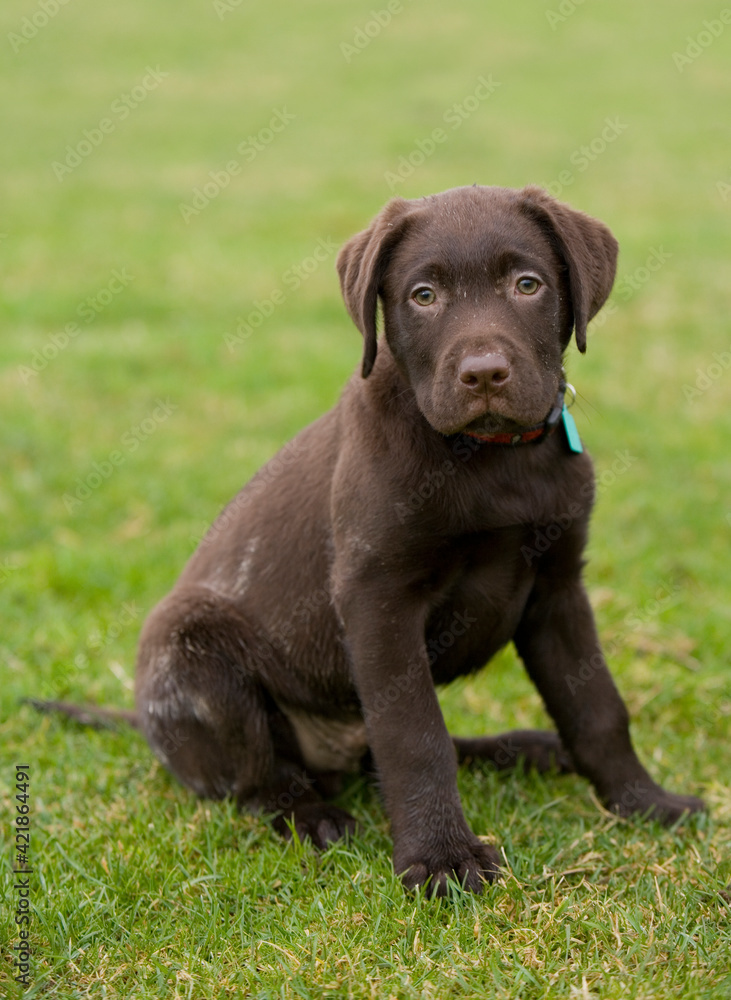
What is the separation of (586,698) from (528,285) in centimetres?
135

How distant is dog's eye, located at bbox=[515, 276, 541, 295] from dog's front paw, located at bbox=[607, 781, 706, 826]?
1.58 metres

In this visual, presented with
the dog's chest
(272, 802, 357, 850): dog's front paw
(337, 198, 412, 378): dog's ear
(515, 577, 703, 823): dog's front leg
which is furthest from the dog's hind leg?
(337, 198, 412, 378): dog's ear

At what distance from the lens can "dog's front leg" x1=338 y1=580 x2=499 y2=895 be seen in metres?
3.26

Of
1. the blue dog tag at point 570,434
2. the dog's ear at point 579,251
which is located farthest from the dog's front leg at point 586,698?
the dog's ear at point 579,251

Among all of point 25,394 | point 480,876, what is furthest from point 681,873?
point 25,394

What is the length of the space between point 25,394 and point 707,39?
16.6 m

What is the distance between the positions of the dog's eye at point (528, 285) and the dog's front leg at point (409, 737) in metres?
0.87

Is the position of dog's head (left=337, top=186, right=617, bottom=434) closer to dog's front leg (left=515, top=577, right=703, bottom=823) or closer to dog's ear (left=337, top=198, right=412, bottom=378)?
dog's ear (left=337, top=198, right=412, bottom=378)

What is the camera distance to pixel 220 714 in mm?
3754

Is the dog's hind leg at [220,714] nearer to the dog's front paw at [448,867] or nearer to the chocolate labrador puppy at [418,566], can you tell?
the chocolate labrador puppy at [418,566]

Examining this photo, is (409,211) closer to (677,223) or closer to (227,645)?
Answer: (227,645)

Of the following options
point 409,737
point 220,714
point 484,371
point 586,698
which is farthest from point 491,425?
point 220,714

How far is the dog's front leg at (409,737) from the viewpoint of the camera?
10.7 feet

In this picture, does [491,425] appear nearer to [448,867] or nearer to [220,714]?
[448,867]
